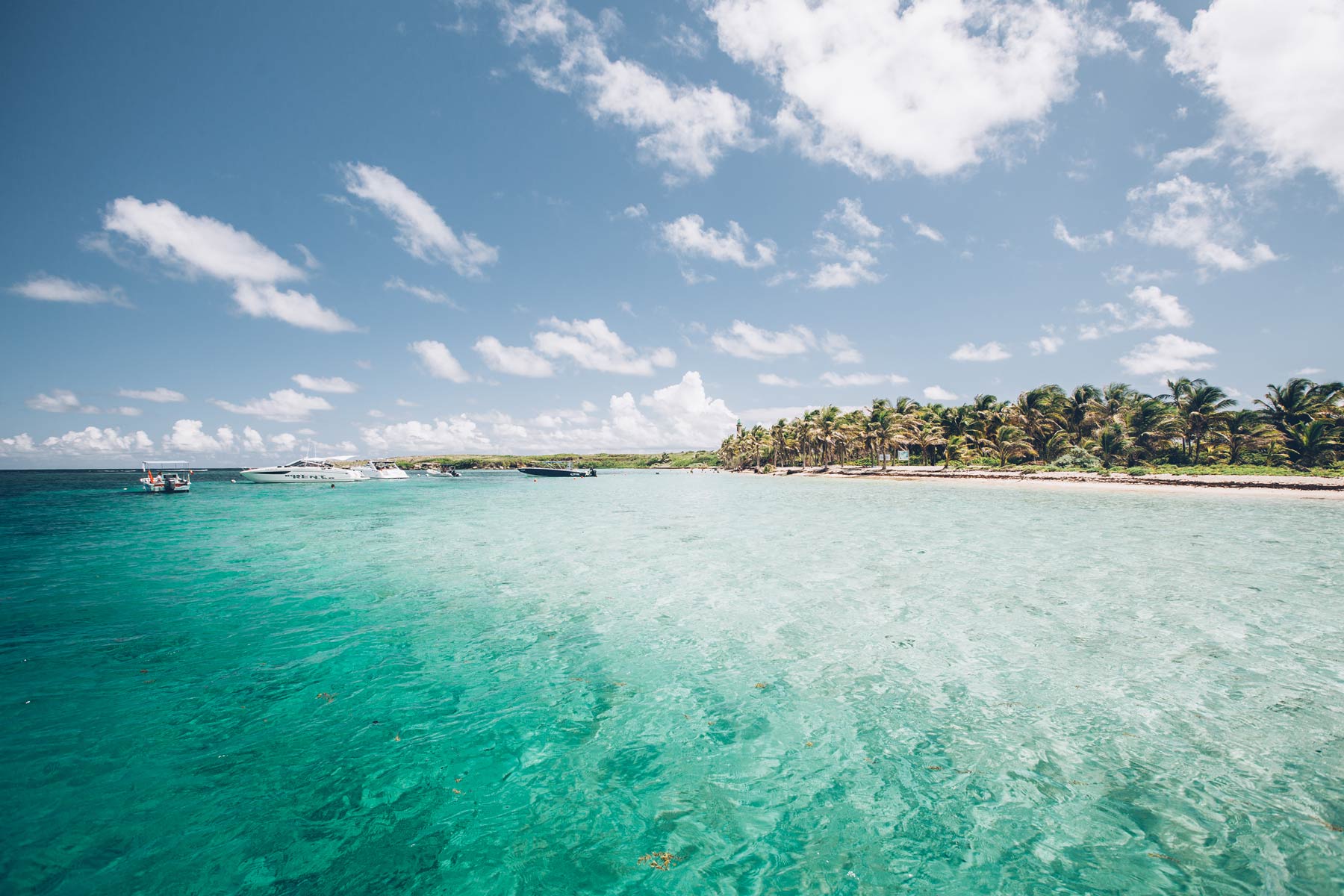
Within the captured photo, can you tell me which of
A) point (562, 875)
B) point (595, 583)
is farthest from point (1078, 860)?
point (595, 583)

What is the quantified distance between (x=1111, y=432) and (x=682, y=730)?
8333 centimetres

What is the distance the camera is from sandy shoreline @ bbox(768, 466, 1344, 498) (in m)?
43.3

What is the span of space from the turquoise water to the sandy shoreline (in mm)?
41382

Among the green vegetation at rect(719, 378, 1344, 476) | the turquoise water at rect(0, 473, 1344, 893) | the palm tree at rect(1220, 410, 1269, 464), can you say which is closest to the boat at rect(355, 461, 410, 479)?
the green vegetation at rect(719, 378, 1344, 476)

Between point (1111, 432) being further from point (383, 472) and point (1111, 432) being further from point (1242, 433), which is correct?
point (383, 472)

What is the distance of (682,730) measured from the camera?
7379mm

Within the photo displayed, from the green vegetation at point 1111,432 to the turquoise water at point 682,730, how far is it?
181 feet

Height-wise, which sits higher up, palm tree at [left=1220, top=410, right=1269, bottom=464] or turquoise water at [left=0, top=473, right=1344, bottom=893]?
palm tree at [left=1220, top=410, right=1269, bottom=464]

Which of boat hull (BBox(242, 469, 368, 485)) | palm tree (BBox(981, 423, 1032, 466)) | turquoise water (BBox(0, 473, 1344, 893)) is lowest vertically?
turquoise water (BBox(0, 473, 1344, 893))

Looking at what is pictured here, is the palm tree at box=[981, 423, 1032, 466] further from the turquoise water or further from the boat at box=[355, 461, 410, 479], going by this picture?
the boat at box=[355, 461, 410, 479]

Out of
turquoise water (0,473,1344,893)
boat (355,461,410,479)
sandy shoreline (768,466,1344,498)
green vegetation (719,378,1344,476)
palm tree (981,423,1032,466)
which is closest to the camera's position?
turquoise water (0,473,1344,893)

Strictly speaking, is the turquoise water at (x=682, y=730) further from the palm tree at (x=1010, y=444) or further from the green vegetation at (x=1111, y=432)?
the palm tree at (x=1010, y=444)

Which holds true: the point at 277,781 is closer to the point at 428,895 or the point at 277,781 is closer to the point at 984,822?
the point at 428,895

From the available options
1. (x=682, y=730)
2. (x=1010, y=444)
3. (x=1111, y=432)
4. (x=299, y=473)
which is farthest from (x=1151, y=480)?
(x=299, y=473)
